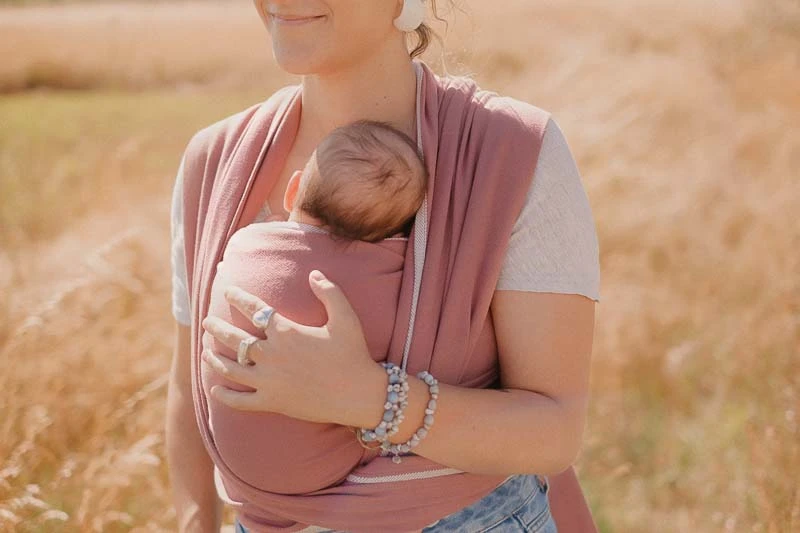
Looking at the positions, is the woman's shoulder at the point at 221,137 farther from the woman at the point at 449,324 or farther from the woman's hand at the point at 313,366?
the woman's hand at the point at 313,366

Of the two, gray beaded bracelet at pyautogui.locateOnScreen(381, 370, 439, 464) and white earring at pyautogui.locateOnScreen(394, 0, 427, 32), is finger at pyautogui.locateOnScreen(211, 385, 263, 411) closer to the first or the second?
gray beaded bracelet at pyautogui.locateOnScreen(381, 370, 439, 464)

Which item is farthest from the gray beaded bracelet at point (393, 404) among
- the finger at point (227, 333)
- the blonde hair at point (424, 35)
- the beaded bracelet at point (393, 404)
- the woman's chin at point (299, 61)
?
the blonde hair at point (424, 35)

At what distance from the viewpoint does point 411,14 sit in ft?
5.17

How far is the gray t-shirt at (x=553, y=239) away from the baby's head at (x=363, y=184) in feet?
0.61

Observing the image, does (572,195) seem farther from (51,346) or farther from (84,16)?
(84,16)

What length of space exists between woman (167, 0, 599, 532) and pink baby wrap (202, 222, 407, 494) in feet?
0.10

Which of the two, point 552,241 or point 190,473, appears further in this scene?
point 190,473

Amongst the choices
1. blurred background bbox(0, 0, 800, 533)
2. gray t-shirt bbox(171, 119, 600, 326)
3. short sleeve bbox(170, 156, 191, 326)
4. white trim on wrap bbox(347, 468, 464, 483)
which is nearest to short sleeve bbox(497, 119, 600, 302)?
gray t-shirt bbox(171, 119, 600, 326)

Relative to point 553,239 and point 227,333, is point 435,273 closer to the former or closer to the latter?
point 553,239

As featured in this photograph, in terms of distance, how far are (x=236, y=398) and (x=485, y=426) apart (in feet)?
1.33

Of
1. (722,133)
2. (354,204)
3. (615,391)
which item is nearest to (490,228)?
(354,204)

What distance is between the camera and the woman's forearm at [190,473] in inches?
70.0

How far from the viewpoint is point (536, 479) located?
1.69 meters

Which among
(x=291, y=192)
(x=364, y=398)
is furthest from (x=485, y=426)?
(x=291, y=192)
